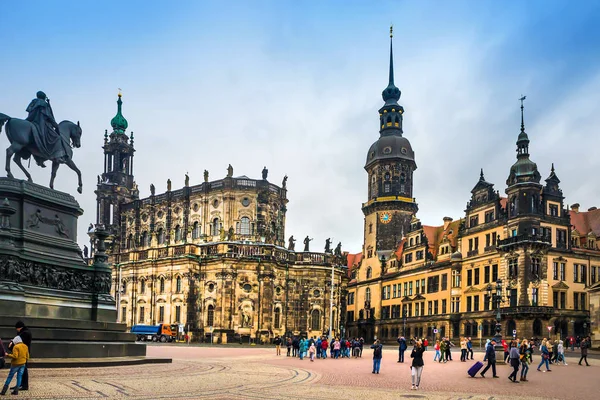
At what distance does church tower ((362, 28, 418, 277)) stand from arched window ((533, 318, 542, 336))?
3096 centimetres

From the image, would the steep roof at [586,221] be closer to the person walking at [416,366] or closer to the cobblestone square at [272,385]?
the cobblestone square at [272,385]

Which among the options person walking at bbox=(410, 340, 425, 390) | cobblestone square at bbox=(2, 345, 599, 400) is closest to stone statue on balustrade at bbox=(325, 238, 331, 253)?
cobblestone square at bbox=(2, 345, 599, 400)

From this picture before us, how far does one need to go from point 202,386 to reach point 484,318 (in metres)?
54.7

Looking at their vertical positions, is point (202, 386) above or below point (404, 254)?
below

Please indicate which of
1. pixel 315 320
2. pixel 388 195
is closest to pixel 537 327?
pixel 315 320

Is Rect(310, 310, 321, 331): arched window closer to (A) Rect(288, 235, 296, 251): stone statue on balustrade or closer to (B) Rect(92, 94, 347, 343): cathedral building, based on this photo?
(B) Rect(92, 94, 347, 343): cathedral building

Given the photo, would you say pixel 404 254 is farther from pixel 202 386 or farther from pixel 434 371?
pixel 202 386

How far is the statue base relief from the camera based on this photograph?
22.3 m

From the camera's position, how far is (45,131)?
26.9m

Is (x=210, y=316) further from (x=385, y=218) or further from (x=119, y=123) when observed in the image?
(x=119, y=123)

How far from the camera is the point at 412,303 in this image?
84.0 metres

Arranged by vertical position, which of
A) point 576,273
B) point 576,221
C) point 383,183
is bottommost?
point 576,273

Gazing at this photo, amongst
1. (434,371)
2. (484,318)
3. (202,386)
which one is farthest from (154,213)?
(202,386)

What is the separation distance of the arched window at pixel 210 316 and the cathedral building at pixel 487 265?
23690mm
